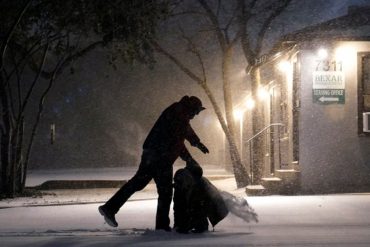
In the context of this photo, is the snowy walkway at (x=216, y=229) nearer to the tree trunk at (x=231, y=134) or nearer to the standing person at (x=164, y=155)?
the standing person at (x=164, y=155)

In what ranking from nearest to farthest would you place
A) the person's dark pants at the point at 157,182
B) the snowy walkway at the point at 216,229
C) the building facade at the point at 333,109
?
1. the snowy walkway at the point at 216,229
2. the person's dark pants at the point at 157,182
3. the building facade at the point at 333,109

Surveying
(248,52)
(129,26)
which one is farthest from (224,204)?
(248,52)

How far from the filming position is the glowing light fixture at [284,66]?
1733 centimetres

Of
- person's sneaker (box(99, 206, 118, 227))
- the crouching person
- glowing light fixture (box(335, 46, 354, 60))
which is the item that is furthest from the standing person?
glowing light fixture (box(335, 46, 354, 60))

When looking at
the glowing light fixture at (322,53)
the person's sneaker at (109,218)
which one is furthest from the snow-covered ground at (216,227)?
the glowing light fixture at (322,53)

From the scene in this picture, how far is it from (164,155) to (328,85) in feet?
24.4

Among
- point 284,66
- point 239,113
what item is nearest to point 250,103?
point 239,113

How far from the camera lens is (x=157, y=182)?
886 cm

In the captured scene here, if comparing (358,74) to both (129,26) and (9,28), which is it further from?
(9,28)

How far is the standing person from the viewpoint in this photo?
880cm

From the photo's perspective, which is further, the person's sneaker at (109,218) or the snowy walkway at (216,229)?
the person's sneaker at (109,218)

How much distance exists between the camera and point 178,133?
28.9 ft

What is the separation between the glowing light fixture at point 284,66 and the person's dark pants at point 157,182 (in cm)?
893

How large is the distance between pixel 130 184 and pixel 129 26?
8446 mm
